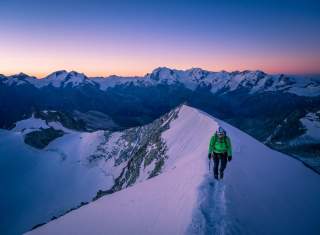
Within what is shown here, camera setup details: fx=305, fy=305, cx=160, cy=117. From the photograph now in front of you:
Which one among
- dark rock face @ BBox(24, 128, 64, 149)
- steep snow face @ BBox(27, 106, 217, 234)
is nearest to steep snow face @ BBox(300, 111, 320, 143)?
dark rock face @ BBox(24, 128, 64, 149)

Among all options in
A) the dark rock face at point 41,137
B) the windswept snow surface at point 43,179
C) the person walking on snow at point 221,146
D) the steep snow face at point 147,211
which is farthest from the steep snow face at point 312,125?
the person walking on snow at point 221,146

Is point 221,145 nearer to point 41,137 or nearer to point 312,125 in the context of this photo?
point 41,137

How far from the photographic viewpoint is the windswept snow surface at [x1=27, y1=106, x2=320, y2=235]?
12617 mm

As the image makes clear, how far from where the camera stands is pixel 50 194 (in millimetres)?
65188

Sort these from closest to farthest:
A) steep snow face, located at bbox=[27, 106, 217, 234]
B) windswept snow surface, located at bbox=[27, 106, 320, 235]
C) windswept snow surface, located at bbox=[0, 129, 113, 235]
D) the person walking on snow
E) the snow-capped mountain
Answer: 1. windswept snow surface, located at bbox=[27, 106, 320, 235]
2. steep snow face, located at bbox=[27, 106, 217, 234]
3. the person walking on snow
4. the snow-capped mountain
5. windswept snow surface, located at bbox=[0, 129, 113, 235]

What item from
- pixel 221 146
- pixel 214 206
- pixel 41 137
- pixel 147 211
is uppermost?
pixel 221 146

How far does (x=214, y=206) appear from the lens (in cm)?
1325

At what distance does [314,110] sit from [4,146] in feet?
449

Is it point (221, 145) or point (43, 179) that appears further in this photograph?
point (43, 179)

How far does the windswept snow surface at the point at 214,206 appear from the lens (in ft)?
41.4

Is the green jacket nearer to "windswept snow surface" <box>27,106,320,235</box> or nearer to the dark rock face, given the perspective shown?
"windswept snow surface" <box>27,106,320,235</box>

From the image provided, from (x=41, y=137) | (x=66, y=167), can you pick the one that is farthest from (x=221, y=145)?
(x=41, y=137)

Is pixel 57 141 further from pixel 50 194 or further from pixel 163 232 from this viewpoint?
pixel 163 232

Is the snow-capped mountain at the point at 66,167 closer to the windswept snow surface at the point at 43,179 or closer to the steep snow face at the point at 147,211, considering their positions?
the windswept snow surface at the point at 43,179
